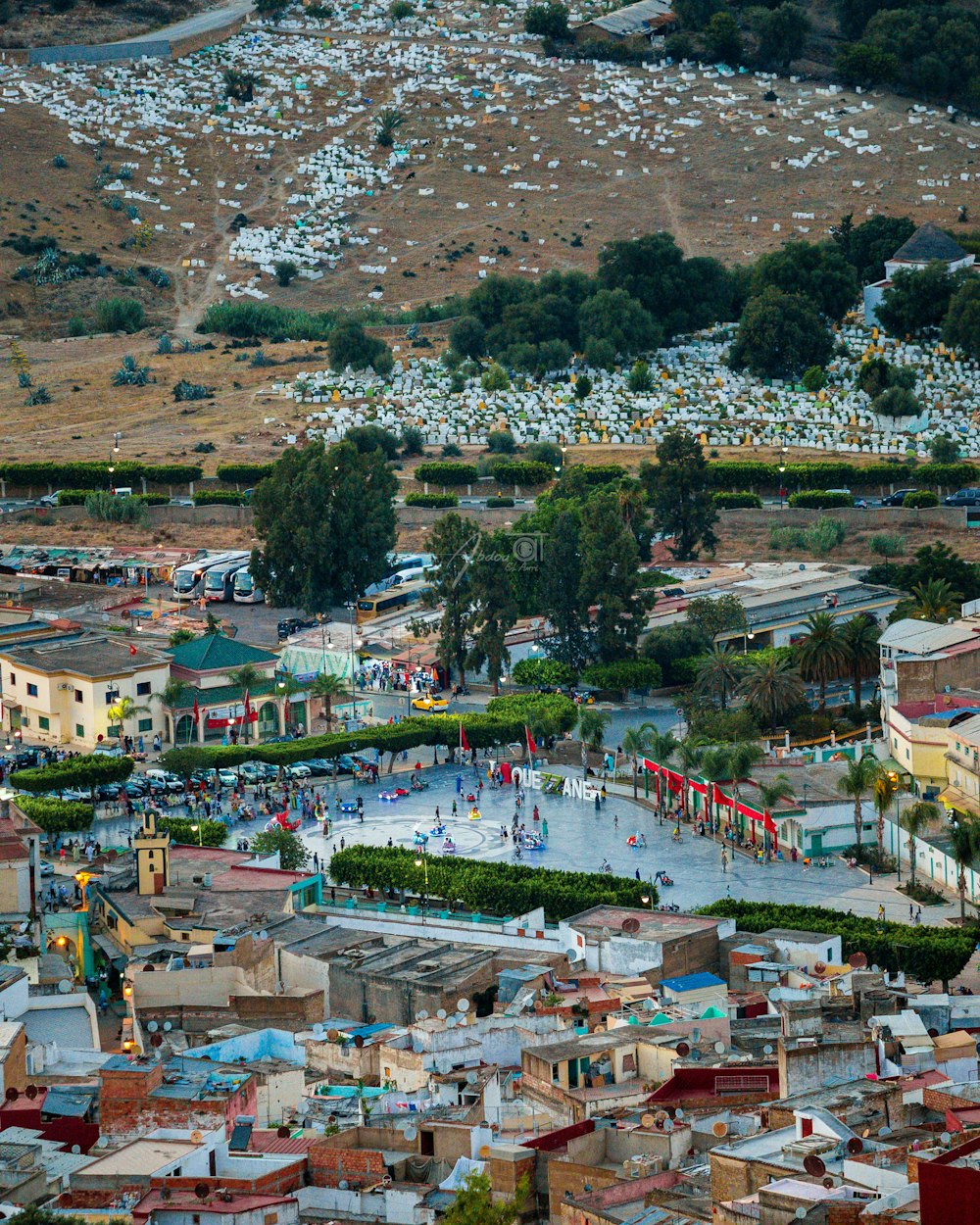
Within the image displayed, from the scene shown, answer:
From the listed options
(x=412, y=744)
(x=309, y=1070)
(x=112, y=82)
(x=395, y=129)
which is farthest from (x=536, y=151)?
(x=309, y=1070)

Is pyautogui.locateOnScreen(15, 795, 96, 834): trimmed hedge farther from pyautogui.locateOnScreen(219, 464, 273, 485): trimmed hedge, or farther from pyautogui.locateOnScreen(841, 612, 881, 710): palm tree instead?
pyautogui.locateOnScreen(219, 464, 273, 485): trimmed hedge

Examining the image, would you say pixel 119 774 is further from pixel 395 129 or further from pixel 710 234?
pixel 395 129

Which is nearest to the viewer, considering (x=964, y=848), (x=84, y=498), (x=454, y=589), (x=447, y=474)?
(x=964, y=848)

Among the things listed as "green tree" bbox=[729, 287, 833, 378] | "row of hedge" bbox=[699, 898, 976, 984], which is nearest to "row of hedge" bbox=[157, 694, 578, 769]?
"row of hedge" bbox=[699, 898, 976, 984]

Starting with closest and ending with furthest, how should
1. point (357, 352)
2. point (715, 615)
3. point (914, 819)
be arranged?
1. point (914, 819)
2. point (715, 615)
3. point (357, 352)

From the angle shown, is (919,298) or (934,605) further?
(919,298)

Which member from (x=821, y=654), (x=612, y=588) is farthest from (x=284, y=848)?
(x=612, y=588)

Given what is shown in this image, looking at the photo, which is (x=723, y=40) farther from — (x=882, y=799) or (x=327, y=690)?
(x=882, y=799)
